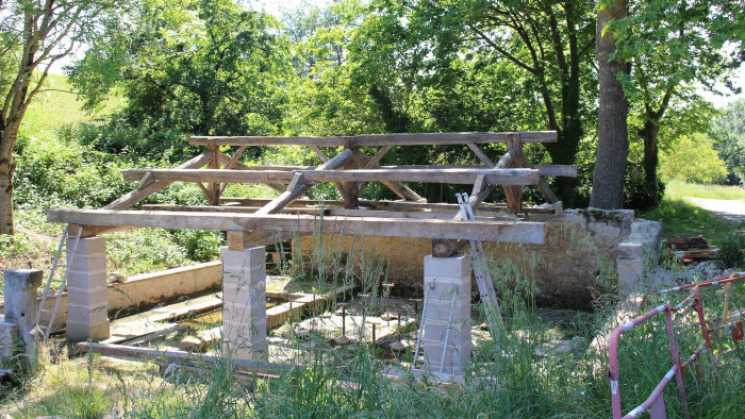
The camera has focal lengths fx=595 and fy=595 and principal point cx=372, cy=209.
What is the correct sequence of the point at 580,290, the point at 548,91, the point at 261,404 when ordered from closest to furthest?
the point at 261,404 → the point at 580,290 → the point at 548,91

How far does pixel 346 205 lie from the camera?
32.3ft

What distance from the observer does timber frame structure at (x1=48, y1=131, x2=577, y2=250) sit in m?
5.94

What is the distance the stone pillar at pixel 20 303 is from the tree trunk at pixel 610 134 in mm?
10217

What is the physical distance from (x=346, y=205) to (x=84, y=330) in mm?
4263

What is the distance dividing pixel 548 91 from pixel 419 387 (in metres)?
14.8

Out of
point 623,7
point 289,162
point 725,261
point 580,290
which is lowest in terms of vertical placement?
point 580,290

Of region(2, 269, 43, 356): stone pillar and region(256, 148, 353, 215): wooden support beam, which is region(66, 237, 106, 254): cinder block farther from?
region(256, 148, 353, 215): wooden support beam

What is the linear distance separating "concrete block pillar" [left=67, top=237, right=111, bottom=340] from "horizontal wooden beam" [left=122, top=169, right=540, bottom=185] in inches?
52.2

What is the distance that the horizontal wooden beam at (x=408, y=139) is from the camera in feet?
27.9

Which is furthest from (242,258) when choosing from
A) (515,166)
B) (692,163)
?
(692,163)

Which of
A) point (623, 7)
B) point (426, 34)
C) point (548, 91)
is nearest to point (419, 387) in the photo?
point (623, 7)

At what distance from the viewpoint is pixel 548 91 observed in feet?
54.3

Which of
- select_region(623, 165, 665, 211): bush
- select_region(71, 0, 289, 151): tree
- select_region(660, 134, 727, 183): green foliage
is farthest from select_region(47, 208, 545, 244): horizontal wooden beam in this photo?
select_region(660, 134, 727, 183): green foliage

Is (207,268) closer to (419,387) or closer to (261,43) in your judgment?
(419,387)
